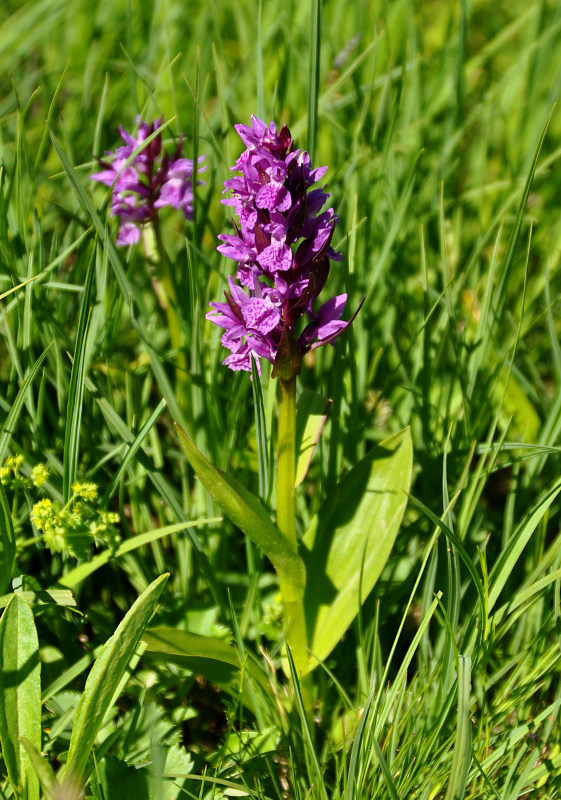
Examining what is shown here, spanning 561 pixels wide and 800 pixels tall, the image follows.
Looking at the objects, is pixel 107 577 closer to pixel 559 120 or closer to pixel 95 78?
pixel 95 78

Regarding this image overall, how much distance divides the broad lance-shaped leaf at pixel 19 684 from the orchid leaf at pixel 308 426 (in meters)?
0.66

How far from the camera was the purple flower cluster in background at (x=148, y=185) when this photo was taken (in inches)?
→ 83.9

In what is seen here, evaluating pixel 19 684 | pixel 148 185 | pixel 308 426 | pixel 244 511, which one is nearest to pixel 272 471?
pixel 308 426

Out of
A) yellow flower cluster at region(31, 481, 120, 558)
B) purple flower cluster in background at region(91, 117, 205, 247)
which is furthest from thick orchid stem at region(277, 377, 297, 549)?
purple flower cluster in background at region(91, 117, 205, 247)

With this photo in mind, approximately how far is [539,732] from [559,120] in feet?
9.09

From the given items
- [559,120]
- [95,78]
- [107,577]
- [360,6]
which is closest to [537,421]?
[107,577]

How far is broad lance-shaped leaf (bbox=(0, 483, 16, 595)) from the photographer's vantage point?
1.50 metres

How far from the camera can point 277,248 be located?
136 cm

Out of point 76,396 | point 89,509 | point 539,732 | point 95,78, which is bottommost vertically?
point 539,732

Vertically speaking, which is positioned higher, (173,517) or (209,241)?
(209,241)

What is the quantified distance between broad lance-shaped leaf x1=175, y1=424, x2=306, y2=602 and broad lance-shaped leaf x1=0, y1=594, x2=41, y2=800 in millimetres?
447

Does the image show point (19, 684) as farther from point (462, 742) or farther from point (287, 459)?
point (462, 742)

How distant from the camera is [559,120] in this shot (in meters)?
3.31

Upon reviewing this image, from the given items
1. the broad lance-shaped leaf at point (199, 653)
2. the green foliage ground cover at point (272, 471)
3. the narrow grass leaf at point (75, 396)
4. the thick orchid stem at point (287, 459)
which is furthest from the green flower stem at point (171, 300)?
the broad lance-shaped leaf at point (199, 653)
